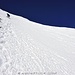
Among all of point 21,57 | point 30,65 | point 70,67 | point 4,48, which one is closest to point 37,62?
point 30,65

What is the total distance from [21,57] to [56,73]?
8.14 feet

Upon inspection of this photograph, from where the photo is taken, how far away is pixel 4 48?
6.96 metres

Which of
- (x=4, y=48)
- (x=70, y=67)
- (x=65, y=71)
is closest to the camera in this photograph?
(x=65, y=71)

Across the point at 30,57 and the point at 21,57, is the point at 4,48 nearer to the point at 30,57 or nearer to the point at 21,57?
the point at 21,57

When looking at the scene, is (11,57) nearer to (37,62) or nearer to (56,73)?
(37,62)

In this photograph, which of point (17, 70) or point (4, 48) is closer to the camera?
point (17, 70)

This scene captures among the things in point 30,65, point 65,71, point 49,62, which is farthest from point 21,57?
point 65,71

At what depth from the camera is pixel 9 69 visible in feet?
15.9

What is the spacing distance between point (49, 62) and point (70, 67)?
1337 mm

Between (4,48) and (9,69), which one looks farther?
(4,48)

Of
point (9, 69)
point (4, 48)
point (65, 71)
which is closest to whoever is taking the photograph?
point (9, 69)

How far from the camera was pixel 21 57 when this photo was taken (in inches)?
242

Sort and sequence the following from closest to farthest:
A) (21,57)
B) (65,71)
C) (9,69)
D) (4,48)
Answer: (9,69)
(65,71)
(21,57)
(4,48)

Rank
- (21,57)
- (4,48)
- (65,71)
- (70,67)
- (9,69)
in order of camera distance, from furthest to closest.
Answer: (4,48)
(21,57)
(70,67)
(65,71)
(9,69)
